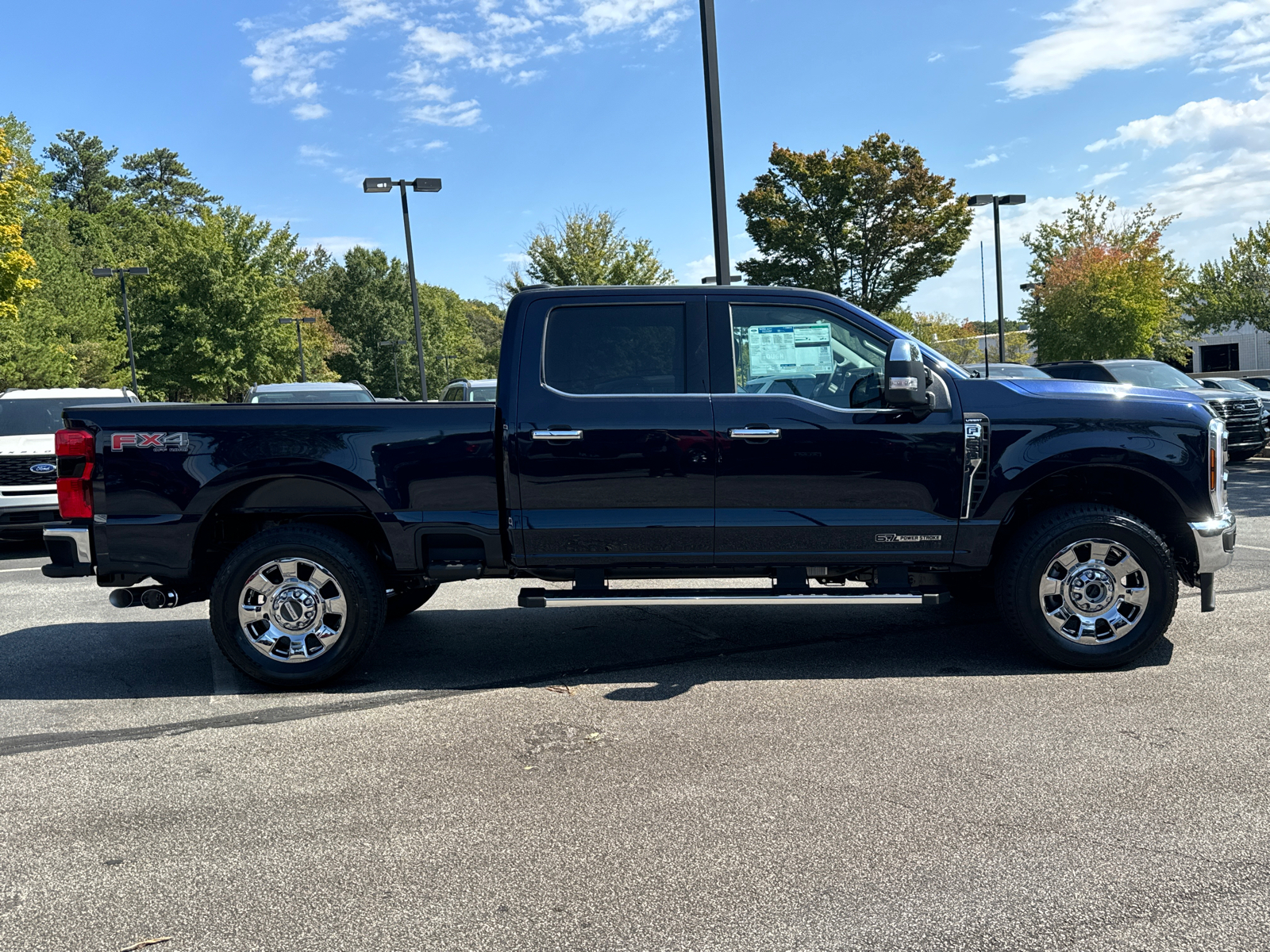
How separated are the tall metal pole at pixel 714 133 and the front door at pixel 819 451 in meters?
6.27

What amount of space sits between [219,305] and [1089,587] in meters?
42.2

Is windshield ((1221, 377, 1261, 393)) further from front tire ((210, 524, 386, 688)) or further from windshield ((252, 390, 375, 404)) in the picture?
front tire ((210, 524, 386, 688))

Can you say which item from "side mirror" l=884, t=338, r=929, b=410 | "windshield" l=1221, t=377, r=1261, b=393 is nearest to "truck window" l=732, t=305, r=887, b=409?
"side mirror" l=884, t=338, r=929, b=410

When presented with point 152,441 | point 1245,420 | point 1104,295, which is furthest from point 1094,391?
point 1104,295

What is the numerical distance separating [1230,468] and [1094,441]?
568 inches

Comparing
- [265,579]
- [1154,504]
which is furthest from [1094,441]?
[265,579]

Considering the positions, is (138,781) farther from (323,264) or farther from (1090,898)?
(323,264)

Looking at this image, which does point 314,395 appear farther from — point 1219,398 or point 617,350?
point 1219,398

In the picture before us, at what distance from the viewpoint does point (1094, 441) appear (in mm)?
5449

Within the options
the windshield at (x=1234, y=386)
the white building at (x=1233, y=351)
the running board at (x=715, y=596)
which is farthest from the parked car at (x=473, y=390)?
the white building at (x=1233, y=351)

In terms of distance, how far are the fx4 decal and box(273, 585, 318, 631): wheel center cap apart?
36.2 inches

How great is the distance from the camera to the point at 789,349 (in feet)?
18.4

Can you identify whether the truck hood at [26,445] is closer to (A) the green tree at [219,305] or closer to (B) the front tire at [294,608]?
(B) the front tire at [294,608]

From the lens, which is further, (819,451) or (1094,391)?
(1094,391)
